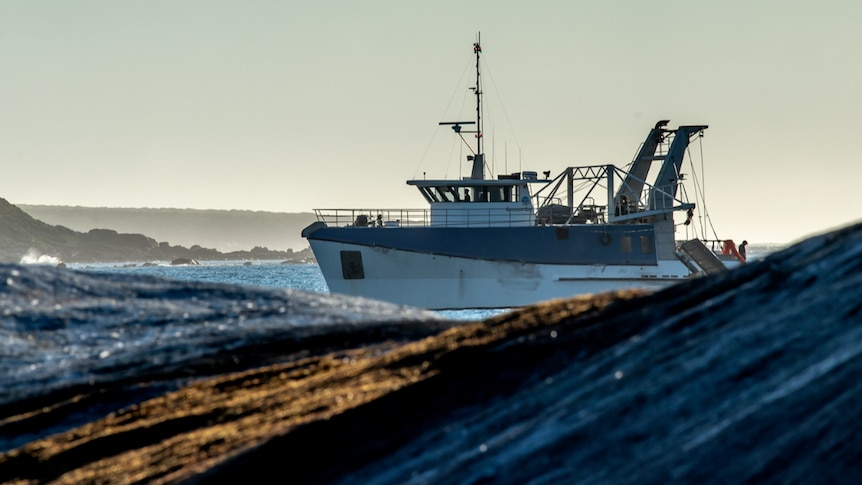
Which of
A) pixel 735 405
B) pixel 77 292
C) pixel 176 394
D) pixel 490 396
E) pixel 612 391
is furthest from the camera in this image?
pixel 77 292

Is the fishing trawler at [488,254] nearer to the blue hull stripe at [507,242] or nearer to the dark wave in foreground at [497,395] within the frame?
the blue hull stripe at [507,242]

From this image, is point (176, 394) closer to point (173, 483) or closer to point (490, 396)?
point (173, 483)

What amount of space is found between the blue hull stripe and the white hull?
0.90ft

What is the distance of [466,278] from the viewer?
174ft

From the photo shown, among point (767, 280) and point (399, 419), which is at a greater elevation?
point (767, 280)

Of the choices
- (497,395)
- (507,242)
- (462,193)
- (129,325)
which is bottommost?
(497,395)

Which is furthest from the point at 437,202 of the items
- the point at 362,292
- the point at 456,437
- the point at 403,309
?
the point at 456,437

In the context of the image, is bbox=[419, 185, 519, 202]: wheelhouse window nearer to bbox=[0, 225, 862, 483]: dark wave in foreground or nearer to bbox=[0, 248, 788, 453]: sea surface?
bbox=[0, 248, 788, 453]: sea surface

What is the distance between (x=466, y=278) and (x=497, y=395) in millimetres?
44607

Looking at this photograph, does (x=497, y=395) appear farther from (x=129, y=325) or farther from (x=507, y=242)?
(x=507, y=242)

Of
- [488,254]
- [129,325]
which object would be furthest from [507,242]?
[129,325]

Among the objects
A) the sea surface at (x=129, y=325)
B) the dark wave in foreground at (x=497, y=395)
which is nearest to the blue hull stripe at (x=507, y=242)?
the sea surface at (x=129, y=325)

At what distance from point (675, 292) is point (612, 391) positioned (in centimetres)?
180

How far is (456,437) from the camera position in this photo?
7930 millimetres
